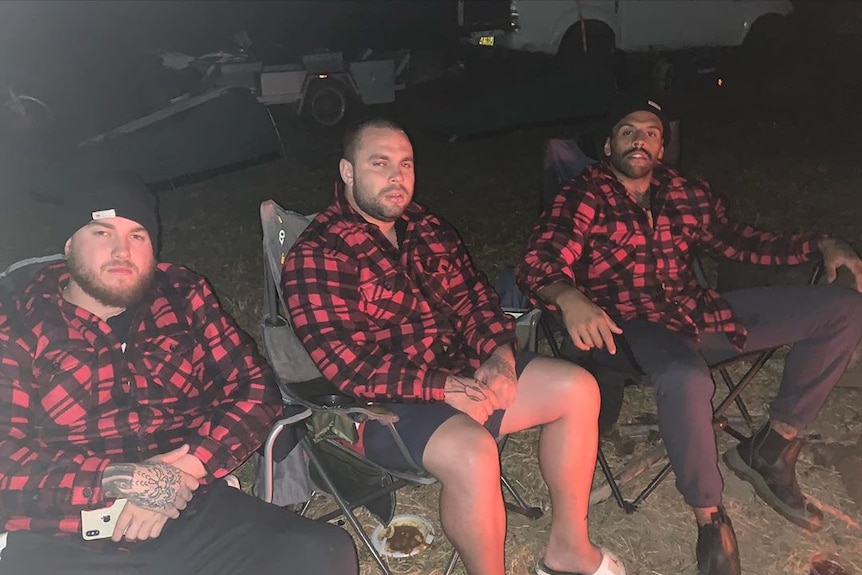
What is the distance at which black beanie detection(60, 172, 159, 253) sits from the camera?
72.2 inches

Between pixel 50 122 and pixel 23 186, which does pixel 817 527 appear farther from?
pixel 50 122

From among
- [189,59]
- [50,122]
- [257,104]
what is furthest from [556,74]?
[50,122]

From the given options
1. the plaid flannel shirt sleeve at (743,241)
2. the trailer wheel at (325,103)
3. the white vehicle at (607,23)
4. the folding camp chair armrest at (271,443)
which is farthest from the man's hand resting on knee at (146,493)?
the white vehicle at (607,23)

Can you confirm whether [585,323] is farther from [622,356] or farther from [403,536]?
[403,536]

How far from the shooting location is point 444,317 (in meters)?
2.33

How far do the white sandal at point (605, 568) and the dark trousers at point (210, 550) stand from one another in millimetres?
705

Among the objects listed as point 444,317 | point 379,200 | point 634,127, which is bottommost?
point 444,317

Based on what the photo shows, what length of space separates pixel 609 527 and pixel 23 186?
18.7 ft

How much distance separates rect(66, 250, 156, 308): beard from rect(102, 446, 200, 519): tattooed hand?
41 centimetres

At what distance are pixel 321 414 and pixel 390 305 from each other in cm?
39

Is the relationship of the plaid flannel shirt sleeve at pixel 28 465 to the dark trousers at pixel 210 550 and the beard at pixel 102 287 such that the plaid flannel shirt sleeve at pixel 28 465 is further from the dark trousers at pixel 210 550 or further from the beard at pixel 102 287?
the beard at pixel 102 287

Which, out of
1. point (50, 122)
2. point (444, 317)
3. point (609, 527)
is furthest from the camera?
point (50, 122)

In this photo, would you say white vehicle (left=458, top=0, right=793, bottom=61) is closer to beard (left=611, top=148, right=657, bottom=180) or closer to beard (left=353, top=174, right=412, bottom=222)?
beard (left=611, top=148, right=657, bottom=180)

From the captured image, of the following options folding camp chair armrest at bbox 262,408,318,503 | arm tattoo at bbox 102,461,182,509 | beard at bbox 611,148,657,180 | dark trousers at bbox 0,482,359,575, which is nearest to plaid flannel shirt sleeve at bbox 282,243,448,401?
folding camp chair armrest at bbox 262,408,318,503
